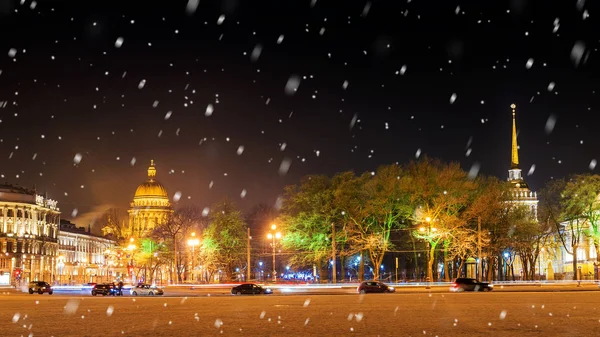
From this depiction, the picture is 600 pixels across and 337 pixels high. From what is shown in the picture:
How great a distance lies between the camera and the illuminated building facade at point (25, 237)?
168 metres

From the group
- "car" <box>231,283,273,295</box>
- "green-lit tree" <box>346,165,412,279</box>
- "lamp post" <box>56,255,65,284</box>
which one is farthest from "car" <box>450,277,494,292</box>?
"lamp post" <box>56,255,65,284</box>

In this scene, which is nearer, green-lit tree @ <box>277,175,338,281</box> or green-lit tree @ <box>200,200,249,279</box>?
green-lit tree @ <box>277,175,338,281</box>

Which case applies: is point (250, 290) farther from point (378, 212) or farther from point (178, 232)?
point (178, 232)

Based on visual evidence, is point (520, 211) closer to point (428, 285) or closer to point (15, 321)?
point (428, 285)

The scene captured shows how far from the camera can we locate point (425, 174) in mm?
82875

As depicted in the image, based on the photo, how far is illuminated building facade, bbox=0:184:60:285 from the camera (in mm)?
167625

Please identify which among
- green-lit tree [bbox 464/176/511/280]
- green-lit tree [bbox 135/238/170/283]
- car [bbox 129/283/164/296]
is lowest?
car [bbox 129/283/164/296]

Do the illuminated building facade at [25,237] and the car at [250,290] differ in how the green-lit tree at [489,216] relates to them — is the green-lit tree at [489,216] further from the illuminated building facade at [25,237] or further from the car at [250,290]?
the illuminated building facade at [25,237]

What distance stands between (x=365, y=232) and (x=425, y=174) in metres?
9.61

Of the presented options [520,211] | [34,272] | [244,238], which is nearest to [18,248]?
[34,272]

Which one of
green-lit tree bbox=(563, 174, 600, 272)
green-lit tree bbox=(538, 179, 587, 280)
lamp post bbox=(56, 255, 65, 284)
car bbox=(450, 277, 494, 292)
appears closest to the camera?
car bbox=(450, 277, 494, 292)

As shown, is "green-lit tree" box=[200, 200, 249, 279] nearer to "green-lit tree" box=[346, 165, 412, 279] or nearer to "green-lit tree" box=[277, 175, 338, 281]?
"green-lit tree" box=[277, 175, 338, 281]

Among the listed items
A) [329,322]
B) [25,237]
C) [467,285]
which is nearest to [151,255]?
[467,285]

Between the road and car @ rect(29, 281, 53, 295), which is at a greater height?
the road
